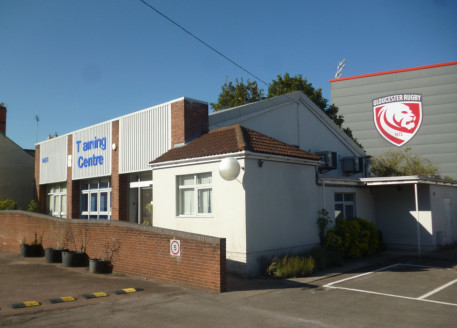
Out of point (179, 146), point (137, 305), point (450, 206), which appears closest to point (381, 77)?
point (450, 206)

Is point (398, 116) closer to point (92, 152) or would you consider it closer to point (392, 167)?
point (392, 167)

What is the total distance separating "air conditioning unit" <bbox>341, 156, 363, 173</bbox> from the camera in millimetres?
20609

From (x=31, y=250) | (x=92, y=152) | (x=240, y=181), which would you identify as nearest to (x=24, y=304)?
(x=240, y=181)

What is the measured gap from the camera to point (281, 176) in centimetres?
1263

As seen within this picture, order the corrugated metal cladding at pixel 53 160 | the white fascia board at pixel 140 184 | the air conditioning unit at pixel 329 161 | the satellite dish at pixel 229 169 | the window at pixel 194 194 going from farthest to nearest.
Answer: the corrugated metal cladding at pixel 53 160 < the air conditioning unit at pixel 329 161 < the white fascia board at pixel 140 184 < the window at pixel 194 194 < the satellite dish at pixel 229 169

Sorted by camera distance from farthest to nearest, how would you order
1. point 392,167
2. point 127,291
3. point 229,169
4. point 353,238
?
point 392,167, point 353,238, point 229,169, point 127,291

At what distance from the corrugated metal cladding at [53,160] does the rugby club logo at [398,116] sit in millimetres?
30624

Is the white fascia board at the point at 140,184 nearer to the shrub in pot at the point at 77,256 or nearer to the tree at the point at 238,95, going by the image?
the shrub in pot at the point at 77,256

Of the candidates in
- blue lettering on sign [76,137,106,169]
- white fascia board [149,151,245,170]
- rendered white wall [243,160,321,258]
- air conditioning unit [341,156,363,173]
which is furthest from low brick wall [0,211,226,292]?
air conditioning unit [341,156,363,173]

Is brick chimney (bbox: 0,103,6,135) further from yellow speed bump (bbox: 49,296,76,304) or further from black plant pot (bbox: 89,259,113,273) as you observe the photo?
yellow speed bump (bbox: 49,296,76,304)

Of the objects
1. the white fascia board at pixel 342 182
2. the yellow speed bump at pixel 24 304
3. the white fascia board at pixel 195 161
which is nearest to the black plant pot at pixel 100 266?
the yellow speed bump at pixel 24 304

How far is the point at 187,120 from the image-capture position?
49.7 feet

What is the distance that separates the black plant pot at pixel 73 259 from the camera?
13.0 meters

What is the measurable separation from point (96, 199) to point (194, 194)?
1019cm
